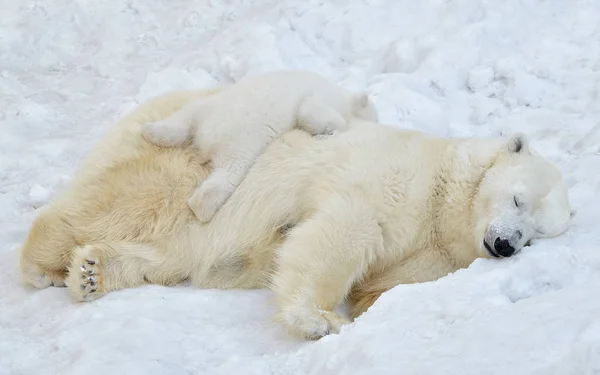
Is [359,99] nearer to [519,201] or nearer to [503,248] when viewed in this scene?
[519,201]

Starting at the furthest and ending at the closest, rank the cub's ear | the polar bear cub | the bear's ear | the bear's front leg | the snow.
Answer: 1. the bear's ear
2. the polar bear cub
3. the cub's ear
4. the bear's front leg
5. the snow

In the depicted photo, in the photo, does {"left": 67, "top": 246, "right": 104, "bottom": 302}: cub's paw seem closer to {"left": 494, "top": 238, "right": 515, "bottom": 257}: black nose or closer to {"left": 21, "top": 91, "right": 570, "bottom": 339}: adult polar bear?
{"left": 21, "top": 91, "right": 570, "bottom": 339}: adult polar bear

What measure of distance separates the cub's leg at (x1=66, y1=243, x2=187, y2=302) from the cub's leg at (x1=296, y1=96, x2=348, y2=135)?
1.13m

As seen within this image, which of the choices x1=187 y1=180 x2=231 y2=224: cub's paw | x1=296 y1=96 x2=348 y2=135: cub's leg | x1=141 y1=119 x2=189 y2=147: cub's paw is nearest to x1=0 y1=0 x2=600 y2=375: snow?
x1=187 y1=180 x2=231 y2=224: cub's paw

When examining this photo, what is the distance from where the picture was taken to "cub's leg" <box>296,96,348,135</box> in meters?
4.09

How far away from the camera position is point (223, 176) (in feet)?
13.1

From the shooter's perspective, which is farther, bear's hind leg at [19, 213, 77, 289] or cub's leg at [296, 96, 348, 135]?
cub's leg at [296, 96, 348, 135]

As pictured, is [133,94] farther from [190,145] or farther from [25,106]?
[190,145]

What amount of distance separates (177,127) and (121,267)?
896 millimetres

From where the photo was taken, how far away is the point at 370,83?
238 inches

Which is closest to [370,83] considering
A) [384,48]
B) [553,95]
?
[384,48]

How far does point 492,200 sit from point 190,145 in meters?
1.80

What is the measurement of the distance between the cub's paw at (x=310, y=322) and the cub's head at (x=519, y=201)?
0.86 meters

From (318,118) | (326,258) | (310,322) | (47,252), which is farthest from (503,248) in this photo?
(47,252)
